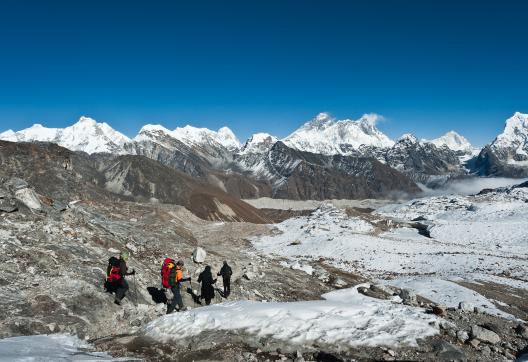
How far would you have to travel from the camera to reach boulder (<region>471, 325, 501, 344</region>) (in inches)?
565

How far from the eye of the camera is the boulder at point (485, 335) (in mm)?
14344

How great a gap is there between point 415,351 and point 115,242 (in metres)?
18.2

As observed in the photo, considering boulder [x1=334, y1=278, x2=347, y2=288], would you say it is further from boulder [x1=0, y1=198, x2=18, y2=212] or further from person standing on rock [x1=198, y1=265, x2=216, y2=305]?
boulder [x1=0, y1=198, x2=18, y2=212]

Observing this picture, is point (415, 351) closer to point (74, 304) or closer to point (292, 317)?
point (292, 317)

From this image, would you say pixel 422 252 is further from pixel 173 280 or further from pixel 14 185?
pixel 14 185

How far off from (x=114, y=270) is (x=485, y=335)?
13736 millimetres

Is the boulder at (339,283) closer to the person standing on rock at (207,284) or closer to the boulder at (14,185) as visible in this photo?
the person standing on rock at (207,284)

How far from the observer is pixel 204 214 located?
497 feet

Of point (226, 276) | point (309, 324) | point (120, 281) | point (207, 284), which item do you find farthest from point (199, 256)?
point (309, 324)

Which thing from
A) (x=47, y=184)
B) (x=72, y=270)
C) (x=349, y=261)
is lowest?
(x=349, y=261)

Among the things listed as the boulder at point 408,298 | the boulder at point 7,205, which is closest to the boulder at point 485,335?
the boulder at point 408,298

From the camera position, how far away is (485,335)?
1444cm

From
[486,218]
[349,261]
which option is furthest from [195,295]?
[486,218]

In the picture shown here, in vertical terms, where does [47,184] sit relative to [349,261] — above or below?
above
